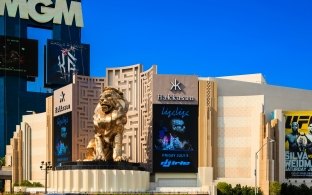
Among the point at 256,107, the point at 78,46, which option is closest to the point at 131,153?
the point at 256,107

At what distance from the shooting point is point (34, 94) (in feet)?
435

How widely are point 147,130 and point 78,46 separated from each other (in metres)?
53.9

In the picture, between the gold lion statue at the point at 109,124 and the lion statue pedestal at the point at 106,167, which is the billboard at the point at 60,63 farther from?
the gold lion statue at the point at 109,124

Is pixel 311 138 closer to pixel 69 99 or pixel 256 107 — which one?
pixel 256 107

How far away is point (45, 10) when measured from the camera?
13050cm

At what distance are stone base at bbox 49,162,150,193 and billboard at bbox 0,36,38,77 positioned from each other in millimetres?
57597

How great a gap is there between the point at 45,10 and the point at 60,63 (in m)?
11.9

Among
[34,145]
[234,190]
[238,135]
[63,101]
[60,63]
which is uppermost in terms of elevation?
[60,63]

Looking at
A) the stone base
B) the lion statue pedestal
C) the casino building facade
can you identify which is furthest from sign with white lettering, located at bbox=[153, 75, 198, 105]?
the stone base

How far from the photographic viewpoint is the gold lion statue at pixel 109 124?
73125mm

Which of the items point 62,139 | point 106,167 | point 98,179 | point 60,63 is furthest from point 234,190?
point 60,63

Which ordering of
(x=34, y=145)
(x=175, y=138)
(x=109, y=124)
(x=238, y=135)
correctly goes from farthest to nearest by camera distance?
(x=34, y=145)
(x=175, y=138)
(x=238, y=135)
(x=109, y=124)

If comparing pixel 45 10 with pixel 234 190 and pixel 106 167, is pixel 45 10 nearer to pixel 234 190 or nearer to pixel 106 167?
pixel 106 167

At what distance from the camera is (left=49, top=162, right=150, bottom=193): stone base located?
228ft
